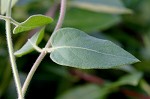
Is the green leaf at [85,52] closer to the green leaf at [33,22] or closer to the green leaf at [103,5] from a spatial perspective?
the green leaf at [33,22]

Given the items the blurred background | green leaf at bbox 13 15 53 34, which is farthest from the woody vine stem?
the blurred background

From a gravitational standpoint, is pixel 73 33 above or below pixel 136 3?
above

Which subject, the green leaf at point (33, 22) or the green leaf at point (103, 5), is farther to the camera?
the green leaf at point (103, 5)

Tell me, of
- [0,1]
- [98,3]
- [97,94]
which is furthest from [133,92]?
[0,1]

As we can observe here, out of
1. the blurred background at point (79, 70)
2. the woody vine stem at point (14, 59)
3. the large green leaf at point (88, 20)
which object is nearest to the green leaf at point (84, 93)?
the blurred background at point (79, 70)

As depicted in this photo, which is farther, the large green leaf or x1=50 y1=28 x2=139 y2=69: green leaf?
the large green leaf

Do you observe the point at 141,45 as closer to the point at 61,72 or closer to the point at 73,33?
the point at 61,72

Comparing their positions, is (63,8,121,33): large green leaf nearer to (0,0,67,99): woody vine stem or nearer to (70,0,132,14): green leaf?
(70,0,132,14): green leaf
